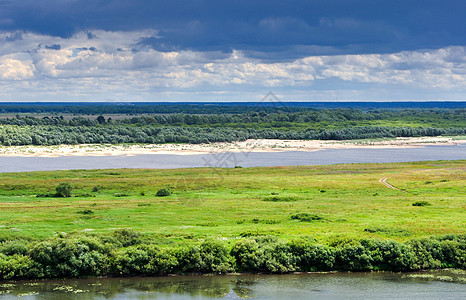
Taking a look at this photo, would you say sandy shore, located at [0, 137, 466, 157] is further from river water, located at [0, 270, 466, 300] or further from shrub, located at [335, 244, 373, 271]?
river water, located at [0, 270, 466, 300]

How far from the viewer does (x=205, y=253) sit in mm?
43438

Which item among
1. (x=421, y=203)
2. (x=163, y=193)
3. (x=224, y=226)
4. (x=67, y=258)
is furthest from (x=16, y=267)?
(x=421, y=203)

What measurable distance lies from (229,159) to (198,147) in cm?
2874

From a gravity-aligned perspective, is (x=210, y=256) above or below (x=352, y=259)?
above

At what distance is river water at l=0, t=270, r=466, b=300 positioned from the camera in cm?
3906

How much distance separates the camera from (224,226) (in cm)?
5462

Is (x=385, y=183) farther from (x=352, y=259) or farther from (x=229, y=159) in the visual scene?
(x=229, y=159)

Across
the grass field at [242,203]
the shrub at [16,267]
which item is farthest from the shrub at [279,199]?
the shrub at [16,267]

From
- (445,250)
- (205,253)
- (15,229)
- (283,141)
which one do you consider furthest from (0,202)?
(283,141)

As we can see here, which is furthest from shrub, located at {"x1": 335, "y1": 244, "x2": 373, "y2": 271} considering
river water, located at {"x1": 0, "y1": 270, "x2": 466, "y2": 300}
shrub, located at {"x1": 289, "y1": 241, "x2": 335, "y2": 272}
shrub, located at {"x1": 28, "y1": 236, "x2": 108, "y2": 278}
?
shrub, located at {"x1": 28, "y1": 236, "x2": 108, "y2": 278}

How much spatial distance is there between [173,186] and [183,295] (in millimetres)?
46340

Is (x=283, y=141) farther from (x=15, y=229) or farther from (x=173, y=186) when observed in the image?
(x=15, y=229)

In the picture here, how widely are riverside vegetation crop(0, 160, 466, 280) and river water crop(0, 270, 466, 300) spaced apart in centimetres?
99

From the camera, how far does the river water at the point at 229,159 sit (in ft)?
414
